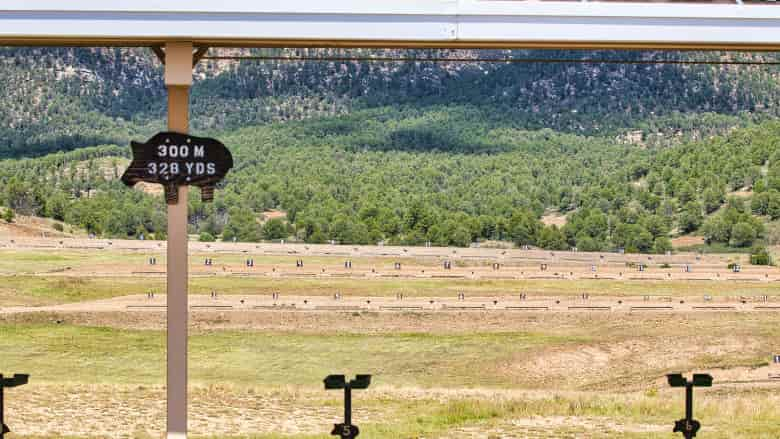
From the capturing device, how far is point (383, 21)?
4.89 meters

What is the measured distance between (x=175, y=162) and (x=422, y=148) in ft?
154

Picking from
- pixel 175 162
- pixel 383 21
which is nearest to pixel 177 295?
pixel 175 162

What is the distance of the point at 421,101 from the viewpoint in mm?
57594

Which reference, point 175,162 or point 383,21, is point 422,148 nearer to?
point 175,162

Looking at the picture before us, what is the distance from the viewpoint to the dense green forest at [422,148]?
45875mm

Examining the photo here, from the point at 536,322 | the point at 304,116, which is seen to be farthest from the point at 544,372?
the point at 304,116

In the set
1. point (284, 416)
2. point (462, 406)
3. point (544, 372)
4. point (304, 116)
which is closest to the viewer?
point (284, 416)

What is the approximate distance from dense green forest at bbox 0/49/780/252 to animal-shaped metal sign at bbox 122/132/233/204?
129 feet

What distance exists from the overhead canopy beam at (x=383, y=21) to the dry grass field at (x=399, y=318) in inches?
752

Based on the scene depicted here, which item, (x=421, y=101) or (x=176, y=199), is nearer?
(x=176, y=199)

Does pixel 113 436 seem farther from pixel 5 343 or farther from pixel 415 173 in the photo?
pixel 415 173

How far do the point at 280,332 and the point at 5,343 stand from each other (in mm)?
9213

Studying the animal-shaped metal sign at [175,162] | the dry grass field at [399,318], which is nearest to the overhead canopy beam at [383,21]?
the animal-shaped metal sign at [175,162]

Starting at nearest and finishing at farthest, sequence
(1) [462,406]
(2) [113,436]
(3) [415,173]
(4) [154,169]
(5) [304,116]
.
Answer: (4) [154,169], (2) [113,436], (1) [462,406], (3) [415,173], (5) [304,116]
